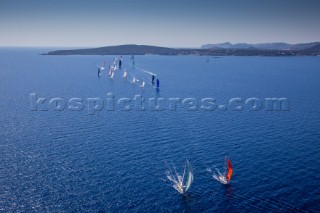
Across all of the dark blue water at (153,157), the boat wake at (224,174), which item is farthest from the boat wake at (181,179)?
the boat wake at (224,174)

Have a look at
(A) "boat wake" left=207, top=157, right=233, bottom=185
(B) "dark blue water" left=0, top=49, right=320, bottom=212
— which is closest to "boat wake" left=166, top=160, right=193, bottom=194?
(B) "dark blue water" left=0, top=49, right=320, bottom=212

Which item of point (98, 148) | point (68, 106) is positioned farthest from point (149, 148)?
point (68, 106)

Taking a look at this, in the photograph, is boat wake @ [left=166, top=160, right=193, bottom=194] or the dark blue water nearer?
the dark blue water

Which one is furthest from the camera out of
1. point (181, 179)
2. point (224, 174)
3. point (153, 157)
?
point (153, 157)

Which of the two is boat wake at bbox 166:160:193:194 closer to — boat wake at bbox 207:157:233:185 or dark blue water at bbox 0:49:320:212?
dark blue water at bbox 0:49:320:212

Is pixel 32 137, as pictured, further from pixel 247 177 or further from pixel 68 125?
pixel 247 177

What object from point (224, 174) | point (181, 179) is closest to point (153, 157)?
point (181, 179)

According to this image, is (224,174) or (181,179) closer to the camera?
(181,179)

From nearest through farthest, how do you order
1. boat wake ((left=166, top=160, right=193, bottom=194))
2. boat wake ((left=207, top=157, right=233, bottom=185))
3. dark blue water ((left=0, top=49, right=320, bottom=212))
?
dark blue water ((left=0, top=49, right=320, bottom=212)) → boat wake ((left=166, top=160, right=193, bottom=194)) → boat wake ((left=207, top=157, right=233, bottom=185))

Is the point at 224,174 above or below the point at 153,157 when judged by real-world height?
below

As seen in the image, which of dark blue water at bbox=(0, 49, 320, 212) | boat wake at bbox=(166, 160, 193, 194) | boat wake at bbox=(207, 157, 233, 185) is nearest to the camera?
dark blue water at bbox=(0, 49, 320, 212)

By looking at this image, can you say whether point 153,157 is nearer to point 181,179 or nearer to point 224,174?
point 181,179

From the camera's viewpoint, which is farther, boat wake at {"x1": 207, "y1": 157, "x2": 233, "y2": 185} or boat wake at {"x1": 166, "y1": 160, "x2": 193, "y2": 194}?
boat wake at {"x1": 207, "y1": 157, "x2": 233, "y2": 185}
